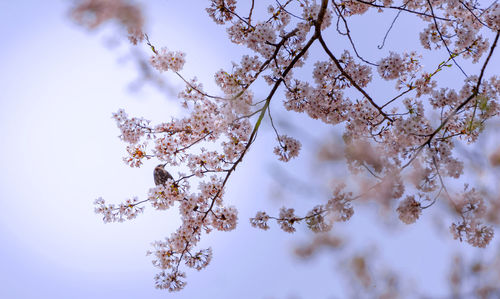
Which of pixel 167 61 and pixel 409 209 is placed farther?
pixel 167 61

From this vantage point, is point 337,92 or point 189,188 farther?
point 337,92

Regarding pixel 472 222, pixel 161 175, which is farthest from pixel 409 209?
pixel 161 175

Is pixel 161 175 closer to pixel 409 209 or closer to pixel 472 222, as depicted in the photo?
pixel 409 209

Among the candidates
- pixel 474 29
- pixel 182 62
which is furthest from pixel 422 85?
pixel 182 62

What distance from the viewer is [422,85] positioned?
5398 mm

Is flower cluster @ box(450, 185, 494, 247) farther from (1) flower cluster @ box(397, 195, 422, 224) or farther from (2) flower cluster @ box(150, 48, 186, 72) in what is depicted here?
(2) flower cluster @ box(150, 48, 186, 72)

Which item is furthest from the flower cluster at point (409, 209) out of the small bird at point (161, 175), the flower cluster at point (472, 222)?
the small bird at point (161, 175)

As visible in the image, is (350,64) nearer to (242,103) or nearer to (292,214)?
(242,103)

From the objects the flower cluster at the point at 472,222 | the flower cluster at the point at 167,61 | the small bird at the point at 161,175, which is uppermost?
the flower cluster at the point at 167,61

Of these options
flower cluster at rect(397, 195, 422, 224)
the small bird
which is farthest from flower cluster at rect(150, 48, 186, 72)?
flower cluster at rect(397, 195, 422, 224)

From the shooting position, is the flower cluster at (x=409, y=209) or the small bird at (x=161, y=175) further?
the small bird at (x=161, y=175)

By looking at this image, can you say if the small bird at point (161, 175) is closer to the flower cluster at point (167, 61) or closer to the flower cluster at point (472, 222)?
the flower cluster at point (167, 61)

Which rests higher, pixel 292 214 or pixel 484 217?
pixel 292 214

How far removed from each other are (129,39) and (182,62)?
0.77 metres
